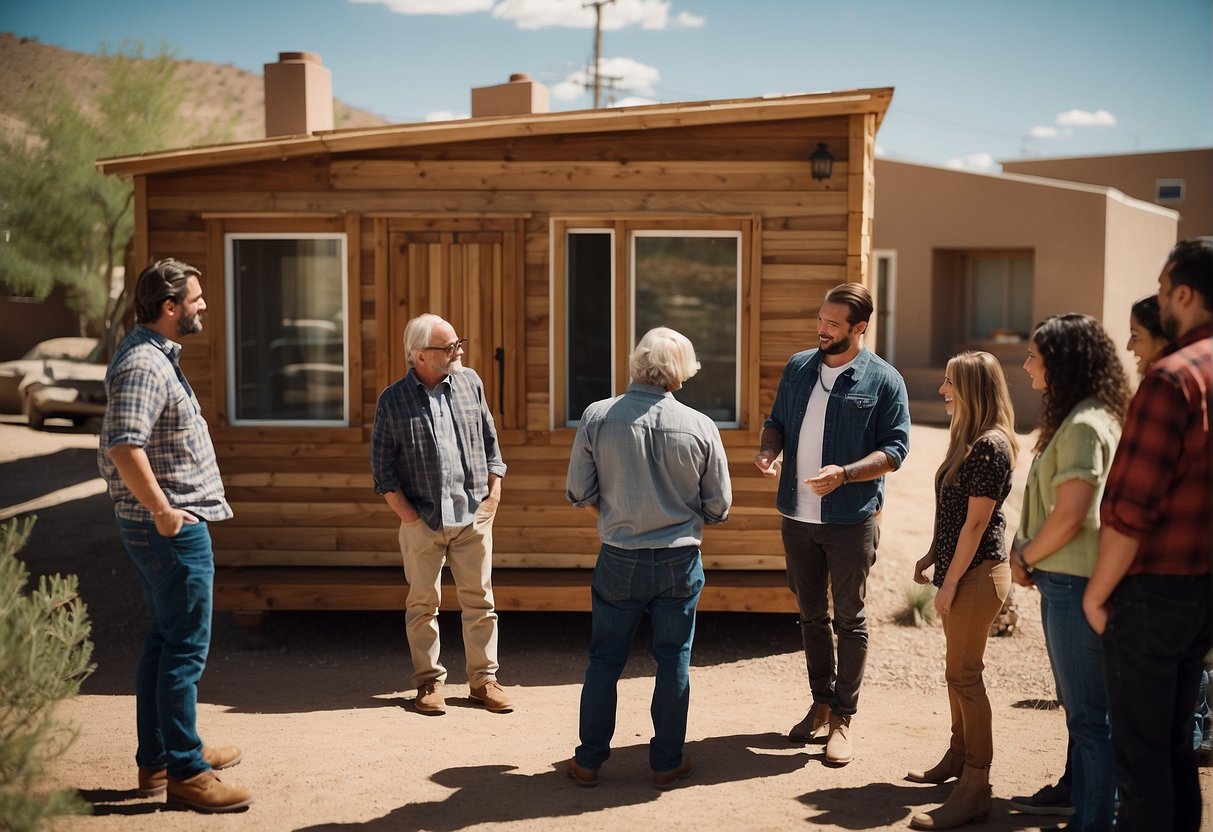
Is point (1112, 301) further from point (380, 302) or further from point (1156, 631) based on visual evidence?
point (1156, 631)

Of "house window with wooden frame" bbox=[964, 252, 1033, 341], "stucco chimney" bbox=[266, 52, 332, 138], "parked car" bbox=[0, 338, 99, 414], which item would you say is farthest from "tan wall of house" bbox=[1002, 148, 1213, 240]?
"parked car" bbox=[0, 338, 99, 414]

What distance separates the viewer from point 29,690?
3.40 metres

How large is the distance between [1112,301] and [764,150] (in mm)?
14044

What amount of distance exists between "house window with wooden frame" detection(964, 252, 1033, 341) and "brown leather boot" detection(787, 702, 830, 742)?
1471 cm

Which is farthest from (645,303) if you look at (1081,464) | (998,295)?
(998,295)

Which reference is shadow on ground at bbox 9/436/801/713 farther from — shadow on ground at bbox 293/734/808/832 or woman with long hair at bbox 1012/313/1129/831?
woman with long hair at bbox 1012/313/1129/831

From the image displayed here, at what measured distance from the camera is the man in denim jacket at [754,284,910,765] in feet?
14.5

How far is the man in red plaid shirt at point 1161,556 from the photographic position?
290 cm

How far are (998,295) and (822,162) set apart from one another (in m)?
13.4

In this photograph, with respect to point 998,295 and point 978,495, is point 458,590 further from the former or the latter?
point 998,295

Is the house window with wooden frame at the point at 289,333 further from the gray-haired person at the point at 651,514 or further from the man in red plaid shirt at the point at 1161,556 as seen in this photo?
the man in red plaid shirt at the point at 1161,556

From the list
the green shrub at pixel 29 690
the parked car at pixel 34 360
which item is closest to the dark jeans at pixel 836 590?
the green shrub at pixel 29 690

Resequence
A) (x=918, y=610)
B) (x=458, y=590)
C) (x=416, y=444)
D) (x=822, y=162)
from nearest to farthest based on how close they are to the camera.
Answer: (x=416, y=444), (x=458, y=590), (x=822, y=162), (x=918, y=610)

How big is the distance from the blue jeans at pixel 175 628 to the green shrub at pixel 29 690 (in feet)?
0.79
